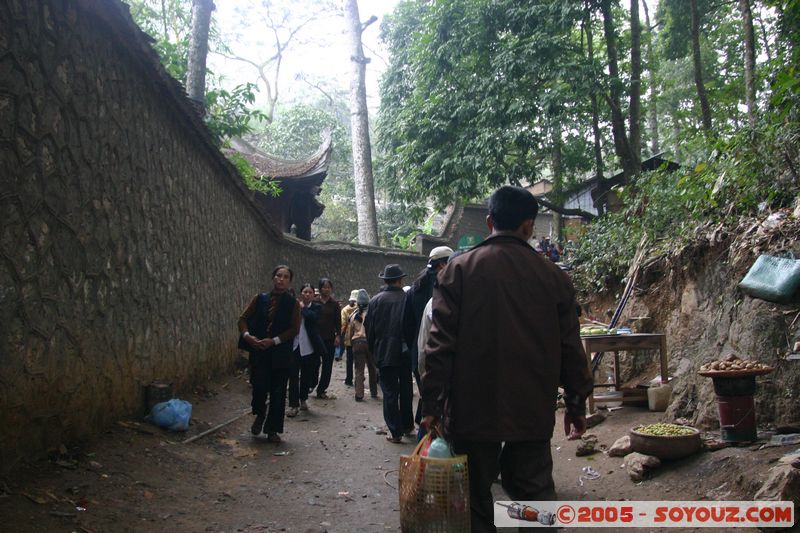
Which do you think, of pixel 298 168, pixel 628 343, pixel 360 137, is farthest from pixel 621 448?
pixel 360 137

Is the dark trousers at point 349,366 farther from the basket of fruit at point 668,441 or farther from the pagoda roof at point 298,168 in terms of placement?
the pagoda roof at point 298,168

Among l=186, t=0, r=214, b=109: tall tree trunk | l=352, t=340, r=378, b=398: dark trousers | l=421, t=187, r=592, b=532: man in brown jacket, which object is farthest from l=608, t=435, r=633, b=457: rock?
l=186, t=0, r=214, b=109: tall tree trunk

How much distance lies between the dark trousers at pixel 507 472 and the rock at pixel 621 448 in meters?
3.00

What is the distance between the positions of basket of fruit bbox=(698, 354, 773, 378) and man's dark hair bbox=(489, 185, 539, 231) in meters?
2.51

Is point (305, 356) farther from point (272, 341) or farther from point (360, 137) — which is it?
point (360, 137)

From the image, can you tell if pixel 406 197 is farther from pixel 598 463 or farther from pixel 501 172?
pixel 598 463

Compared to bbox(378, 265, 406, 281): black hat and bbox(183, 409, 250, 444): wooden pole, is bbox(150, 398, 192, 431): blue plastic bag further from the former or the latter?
bbox(378, 265, 406, 281): black hat

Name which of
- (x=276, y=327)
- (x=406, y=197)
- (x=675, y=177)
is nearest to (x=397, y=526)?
(x=276, y=327)

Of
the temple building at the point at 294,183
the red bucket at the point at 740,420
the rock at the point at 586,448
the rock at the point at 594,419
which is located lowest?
the rock at the point at 586,448

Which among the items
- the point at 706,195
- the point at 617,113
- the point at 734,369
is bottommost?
the point at 734,369

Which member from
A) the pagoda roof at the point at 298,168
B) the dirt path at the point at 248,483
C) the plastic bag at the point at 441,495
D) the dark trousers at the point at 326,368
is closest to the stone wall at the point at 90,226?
the dirt path at the point at 248,483

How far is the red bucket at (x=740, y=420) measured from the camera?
15.5ft

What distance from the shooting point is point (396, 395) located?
270 inches

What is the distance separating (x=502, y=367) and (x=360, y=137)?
20.5m
